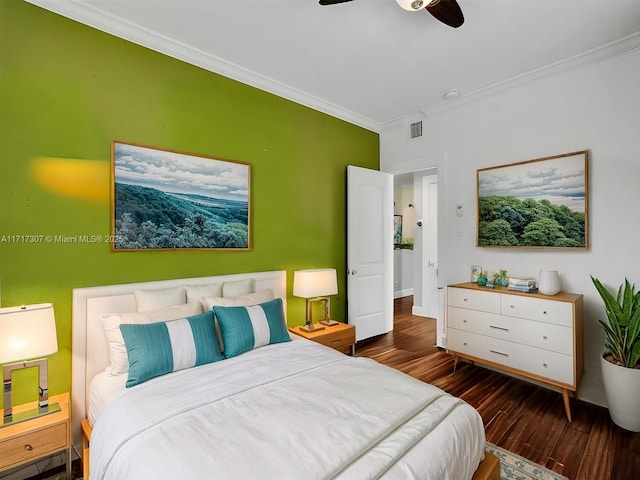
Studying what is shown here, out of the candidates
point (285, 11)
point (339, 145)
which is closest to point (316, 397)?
point (285, 11)

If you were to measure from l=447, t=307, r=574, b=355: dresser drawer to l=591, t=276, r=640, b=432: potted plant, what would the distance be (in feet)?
0.85

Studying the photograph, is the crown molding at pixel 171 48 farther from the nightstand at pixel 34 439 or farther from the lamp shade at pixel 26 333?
the nightstand at pixel 34 439

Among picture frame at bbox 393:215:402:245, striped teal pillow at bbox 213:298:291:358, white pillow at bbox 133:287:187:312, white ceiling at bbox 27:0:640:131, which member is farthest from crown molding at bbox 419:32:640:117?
picture frame at bbox 393:215:402:245

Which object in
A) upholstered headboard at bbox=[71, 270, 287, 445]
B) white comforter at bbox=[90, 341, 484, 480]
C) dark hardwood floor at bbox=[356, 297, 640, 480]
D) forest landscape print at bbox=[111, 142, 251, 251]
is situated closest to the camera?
white comforter at bbox=[90, 341, 484, 480]

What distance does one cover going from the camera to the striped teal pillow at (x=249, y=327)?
2.23m

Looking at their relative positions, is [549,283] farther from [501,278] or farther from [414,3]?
[414,3]

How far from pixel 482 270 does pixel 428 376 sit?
49.1 inches

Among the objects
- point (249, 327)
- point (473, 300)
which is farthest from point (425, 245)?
point (249, 327)

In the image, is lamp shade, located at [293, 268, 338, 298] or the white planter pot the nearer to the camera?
the white planter pot

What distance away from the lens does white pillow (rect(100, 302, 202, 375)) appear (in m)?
1.98

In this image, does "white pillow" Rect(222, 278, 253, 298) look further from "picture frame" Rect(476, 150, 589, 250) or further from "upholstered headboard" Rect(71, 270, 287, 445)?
"picture frame" Rect(476, 150, 589, 250)

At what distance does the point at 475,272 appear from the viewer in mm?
3482

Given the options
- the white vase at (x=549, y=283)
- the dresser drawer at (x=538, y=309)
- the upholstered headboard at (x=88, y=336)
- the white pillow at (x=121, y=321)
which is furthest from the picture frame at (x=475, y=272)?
the upholstered headboard at (x=88, y=336)

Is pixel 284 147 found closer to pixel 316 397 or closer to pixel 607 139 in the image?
pixel 316 397
